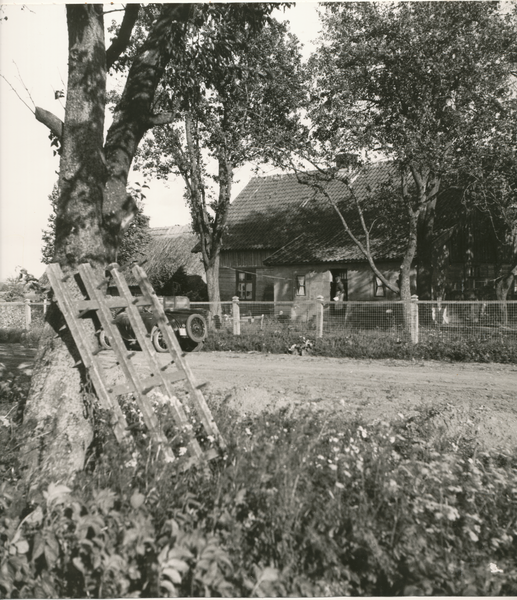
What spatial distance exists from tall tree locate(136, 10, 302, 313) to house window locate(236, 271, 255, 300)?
17.3ft

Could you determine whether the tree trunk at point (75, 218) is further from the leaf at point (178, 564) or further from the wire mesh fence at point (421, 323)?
the wire mesh fence at point (421, 323)

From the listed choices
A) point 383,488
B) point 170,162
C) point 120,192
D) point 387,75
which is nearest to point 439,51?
Result: point 387,75

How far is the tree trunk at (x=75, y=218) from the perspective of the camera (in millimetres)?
4703

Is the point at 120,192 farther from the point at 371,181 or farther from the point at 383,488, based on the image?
the point at 371,181

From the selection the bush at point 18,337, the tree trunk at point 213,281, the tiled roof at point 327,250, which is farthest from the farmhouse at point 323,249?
the bush at point 18,337

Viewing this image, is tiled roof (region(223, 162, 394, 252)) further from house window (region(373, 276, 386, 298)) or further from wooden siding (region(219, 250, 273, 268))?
house window (region(373, 276, 386, 298))

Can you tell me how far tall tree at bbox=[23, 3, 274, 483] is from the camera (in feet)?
15.0

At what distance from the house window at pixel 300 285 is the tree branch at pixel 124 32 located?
20.6 metres

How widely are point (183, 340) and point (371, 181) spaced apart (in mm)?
16411

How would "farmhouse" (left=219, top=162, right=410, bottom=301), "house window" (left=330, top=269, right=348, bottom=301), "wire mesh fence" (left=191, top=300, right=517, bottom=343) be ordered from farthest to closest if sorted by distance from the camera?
"house window" (left=330, top=269, right=348, bottom=301)
"farmhouse" (left=219, top=162, right=410, bottom=301)
"wire mesh fence" (left=191, top=300, right=517, bottom=343)

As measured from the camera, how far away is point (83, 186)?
17.4 feet

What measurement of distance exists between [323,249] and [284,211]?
4.83m

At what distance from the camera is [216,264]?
2462 cm

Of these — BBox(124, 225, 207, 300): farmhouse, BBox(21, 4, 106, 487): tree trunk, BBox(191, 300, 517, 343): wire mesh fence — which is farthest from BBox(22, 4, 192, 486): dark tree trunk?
BBox(124, 225, 207, 300): farmhouse
